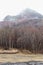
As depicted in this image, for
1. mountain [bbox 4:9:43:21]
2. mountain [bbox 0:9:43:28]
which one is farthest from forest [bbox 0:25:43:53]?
mountain [bbox 4:9:43:21]

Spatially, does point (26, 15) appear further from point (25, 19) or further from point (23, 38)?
point (23, 38)

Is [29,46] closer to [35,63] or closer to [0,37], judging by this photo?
[0,37]

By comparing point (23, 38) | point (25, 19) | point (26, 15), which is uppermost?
point (26, 15)

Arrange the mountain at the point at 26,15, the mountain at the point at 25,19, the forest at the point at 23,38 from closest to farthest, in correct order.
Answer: the forest at the point at 23,38, the mountain at the point at 25,19, the mountain at the point at 26,15

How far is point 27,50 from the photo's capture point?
745 centimetres

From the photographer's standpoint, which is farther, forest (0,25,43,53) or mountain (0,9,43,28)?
mountain (0,9,43,28)

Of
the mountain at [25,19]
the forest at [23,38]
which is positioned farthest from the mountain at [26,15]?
the forest at [23,38]

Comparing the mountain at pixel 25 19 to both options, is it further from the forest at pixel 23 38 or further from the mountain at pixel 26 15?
the forest at pixel 23 38

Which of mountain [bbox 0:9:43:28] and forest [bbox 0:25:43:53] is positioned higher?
mountain [bbox 0:9:43:28]

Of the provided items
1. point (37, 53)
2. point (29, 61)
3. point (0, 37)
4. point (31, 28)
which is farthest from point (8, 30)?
point (29, 61)

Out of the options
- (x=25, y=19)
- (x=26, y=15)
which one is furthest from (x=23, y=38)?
(x=26, y=15)

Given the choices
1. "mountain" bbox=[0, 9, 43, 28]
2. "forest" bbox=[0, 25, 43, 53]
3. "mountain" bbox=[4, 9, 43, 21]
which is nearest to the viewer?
"forest" bbox=[0, 25, 43, 53]

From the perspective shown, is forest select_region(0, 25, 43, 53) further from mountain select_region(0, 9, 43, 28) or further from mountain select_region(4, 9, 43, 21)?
mountain select_region(4, 9, 43, 21)

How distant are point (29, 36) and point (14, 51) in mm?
890
